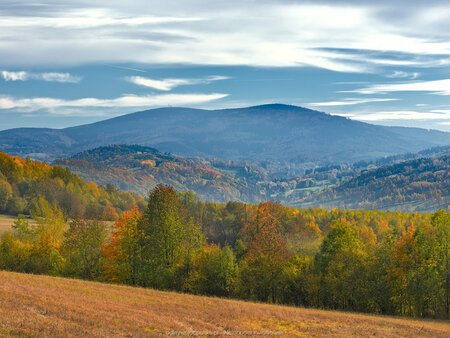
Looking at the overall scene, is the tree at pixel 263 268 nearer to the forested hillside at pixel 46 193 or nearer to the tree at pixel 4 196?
the forested hillside at pixel 46 193

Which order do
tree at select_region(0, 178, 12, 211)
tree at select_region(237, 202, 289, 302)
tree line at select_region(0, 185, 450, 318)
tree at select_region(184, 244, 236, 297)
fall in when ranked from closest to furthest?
tree line at select_region(0, 185, 450, 318)
tree at select_region(184, 244, 236, 297)
tree at select_region(237, 202, 289, 302)
tree at select_region(0, 178, 12, 211)

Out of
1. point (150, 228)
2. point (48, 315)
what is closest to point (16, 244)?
point (150, 228)

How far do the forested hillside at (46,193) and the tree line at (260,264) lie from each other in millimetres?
70900

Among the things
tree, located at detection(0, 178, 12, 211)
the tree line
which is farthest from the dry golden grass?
tree, located at detection(0, 178, 12, 211)

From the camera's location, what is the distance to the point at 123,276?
61438 mm

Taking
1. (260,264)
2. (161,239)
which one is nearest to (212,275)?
(260,264)

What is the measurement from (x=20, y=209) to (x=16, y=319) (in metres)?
137

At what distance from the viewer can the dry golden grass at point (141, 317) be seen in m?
24.3

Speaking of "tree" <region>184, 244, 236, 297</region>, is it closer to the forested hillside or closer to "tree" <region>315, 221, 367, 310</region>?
"tree" <region>315, 221, 367, 310</region>

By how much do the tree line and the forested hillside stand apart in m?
70.9

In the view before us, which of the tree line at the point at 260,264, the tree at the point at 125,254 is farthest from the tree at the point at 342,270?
the tree at the point at 125,254

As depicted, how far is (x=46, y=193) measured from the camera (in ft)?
536

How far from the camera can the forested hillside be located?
148 metres

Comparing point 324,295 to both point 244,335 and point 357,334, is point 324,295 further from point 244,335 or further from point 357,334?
point 244,335
